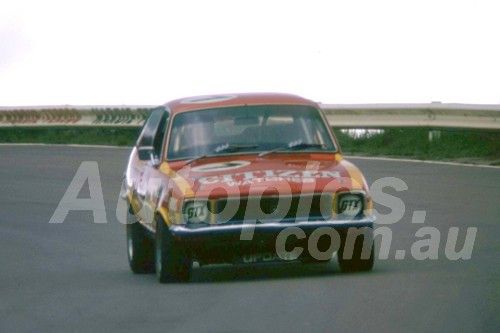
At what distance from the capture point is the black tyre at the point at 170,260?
11172 millimetres

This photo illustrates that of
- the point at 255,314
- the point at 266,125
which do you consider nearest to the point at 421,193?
the point at 266,125

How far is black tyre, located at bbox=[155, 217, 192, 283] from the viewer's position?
1117 centimetres

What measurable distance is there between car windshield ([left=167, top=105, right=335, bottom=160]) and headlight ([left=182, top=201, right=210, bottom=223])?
2.72 feet

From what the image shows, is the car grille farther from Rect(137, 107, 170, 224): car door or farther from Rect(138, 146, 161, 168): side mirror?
Rect(138, 146, 161, 168): side mirror

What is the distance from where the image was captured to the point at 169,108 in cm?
1273

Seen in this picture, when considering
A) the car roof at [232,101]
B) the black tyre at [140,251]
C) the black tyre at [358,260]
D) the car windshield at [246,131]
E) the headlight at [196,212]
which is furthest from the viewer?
the black tyre at [140,251]

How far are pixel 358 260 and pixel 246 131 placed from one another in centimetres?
142

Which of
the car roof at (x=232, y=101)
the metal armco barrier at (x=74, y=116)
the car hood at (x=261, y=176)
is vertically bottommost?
the metal armco barrier at (x=74, y=116)

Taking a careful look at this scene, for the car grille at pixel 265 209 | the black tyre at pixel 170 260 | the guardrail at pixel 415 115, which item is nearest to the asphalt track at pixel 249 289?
the black tyre at pixel 170 260

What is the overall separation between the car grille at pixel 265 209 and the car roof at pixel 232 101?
1496mm

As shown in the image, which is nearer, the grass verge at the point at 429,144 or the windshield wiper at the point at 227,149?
the windshield wiper at the point at 227,149

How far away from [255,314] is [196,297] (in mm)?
1150

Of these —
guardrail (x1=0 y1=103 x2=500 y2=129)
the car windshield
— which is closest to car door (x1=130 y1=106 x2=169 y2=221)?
the car windshield

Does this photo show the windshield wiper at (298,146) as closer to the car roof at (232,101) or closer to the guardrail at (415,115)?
the car roof at (232,101)
